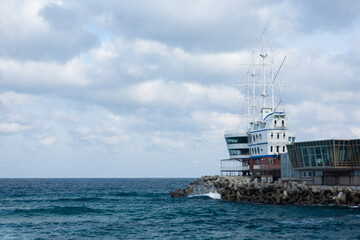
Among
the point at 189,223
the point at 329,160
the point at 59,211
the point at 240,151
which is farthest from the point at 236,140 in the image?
the point at 189,223

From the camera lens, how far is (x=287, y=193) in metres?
62.0

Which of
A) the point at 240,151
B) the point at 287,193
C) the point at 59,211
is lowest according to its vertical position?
the point at 59,211

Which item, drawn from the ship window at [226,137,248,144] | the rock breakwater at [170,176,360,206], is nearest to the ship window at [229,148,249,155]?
the ship window at [226,137,248,144]

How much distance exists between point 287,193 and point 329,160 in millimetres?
7449

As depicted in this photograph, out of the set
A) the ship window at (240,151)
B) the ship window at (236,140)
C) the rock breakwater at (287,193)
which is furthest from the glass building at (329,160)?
the ship window at (236,140)

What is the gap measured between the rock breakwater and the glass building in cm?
384

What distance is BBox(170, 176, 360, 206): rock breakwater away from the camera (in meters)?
56.8

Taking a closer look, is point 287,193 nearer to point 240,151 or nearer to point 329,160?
point 329,160

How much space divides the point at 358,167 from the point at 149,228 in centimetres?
3129

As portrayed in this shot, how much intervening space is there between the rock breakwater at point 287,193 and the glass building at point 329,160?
384 cm

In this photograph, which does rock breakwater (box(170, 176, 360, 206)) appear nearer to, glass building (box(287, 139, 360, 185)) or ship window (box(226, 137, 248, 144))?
glass building (box(287, 139, 360, 185))

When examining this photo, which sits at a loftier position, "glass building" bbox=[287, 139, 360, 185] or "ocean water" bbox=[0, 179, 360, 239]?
"glass building" bbox=[287, 139, 360, 185]

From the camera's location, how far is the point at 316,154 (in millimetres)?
64750

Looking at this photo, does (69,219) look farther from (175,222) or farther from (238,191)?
(238,191)
